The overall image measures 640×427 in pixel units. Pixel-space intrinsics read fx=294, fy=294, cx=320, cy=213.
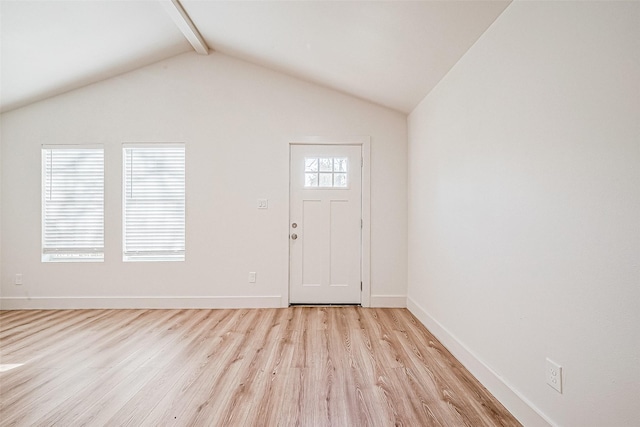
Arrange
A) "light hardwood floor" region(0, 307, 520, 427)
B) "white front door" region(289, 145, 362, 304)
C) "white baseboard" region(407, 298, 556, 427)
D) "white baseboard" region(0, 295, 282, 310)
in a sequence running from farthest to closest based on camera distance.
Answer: "white front door" region(289, 145, 362, 304), "white baseboard" region(0, 295, 282, 310), "light hardwood floor" region(0, 307, 520, 427), "white baseboard" region(407, 298, 556, 427)

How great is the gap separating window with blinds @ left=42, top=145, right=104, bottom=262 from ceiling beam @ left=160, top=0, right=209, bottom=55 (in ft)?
5.68

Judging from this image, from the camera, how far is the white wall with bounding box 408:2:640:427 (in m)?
1.06

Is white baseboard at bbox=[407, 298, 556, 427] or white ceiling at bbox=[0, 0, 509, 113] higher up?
white ceiling at bbox=[0, 0, 509, 113]

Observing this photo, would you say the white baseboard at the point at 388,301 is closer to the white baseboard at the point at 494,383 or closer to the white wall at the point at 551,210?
the white baseboard at the point at 494,383

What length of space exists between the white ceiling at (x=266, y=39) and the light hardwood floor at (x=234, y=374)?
237 cm

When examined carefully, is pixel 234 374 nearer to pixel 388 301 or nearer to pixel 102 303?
pixel 388 301

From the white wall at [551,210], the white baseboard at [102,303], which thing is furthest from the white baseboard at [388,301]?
the white baseboard at [102,303]

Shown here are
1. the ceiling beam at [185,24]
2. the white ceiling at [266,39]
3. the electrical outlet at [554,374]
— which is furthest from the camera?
the ceiling beam at [185,24]

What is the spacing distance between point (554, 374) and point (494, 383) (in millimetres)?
540

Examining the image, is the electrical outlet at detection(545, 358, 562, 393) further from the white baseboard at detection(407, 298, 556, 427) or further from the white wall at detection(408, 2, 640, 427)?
the white baseboard at detection(407, 298, 556, 427)

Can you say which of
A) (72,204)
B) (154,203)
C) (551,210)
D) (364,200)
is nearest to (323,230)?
(364,200)

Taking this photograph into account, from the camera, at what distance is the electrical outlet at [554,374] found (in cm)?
133

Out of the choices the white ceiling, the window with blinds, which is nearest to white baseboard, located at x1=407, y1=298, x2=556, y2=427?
the white ceiling

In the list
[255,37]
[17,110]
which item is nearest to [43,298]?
[17,110]
